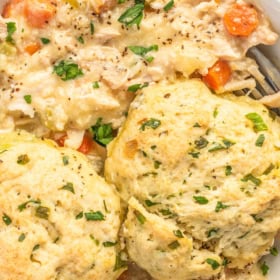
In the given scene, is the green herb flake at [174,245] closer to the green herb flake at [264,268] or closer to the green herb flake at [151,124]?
the green herb flake at [151,124]

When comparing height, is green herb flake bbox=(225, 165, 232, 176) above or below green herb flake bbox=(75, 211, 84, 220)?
above

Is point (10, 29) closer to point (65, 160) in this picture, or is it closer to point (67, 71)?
point (67, 71)

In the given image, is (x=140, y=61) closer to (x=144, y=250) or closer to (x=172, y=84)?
(x=172, y=84)

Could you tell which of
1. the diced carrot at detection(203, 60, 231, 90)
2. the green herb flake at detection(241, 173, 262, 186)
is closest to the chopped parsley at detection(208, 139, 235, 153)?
the green herb flake at detection(241, 173, 262, 186)

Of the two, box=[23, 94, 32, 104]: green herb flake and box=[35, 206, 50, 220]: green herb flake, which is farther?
box=[23, 94, 32, 104]: green herb flake

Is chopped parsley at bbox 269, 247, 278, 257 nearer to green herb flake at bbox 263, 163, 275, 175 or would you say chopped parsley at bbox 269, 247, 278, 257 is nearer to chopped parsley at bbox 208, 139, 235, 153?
green herb flake at bbox 263, 163, 275, 175
